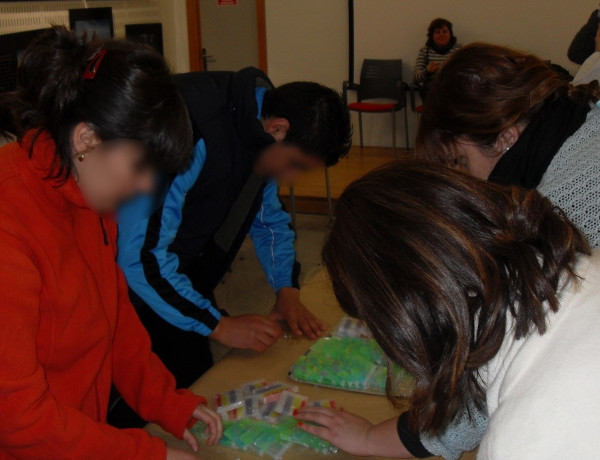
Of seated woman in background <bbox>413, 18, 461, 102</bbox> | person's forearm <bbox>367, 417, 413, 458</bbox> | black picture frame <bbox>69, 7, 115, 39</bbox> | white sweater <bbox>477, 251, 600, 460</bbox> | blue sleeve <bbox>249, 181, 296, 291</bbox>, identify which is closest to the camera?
white sweater <bbox>477, 251, 600, 460</bbox>

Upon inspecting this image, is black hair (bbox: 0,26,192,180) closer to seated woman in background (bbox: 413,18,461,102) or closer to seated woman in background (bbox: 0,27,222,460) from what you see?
seated woman in background (bbox: 0,27,222,460)

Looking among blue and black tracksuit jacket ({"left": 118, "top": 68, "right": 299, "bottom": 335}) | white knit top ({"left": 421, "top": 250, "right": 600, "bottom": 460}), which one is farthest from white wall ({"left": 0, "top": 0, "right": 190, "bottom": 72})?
white knit top ({"left": 421, "top": 250, "right": 600, "bottom": 460})

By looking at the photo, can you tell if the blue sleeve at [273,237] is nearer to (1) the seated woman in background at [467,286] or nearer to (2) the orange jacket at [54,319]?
(2) the orange jacket at [54,319]

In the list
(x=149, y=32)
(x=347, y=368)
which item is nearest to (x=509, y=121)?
(x=347, y=368)

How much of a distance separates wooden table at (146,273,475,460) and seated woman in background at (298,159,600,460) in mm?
431

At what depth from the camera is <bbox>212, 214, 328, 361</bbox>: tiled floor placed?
11.6 feet

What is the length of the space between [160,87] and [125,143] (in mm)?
106

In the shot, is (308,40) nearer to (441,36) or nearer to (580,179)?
(441,36)

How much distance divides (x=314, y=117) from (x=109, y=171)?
72 cm

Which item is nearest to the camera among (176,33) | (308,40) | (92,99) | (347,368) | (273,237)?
(92,99)

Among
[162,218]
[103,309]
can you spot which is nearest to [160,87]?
[103,309]

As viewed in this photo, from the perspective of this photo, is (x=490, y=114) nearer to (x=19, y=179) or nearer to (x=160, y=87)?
(x=160, y=87)

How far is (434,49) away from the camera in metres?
6.09

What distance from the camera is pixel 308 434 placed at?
1.18 m
